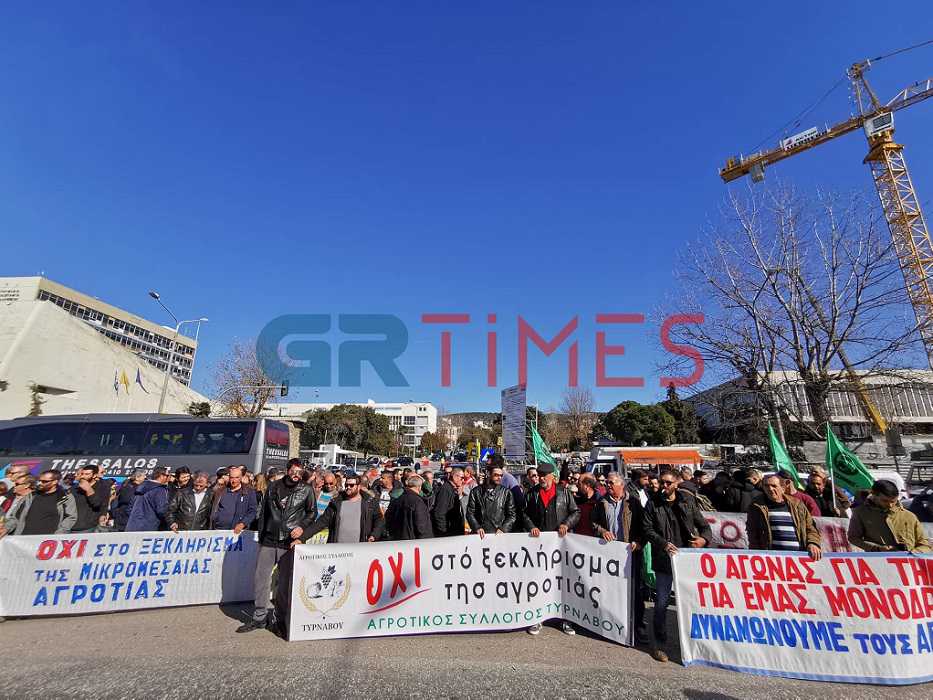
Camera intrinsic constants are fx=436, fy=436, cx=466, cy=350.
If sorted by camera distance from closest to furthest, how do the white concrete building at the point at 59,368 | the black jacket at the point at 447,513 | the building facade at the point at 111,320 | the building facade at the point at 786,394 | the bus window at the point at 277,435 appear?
1. the black jacket at the point at 447,513
2. the bus window at the point at 277,435
3. the building facade at the point at 786,394
4. the white concrete building at the point at 59,368
5. the building facade at the point at 111,320

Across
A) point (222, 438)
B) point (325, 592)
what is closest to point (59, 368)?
point (222, 438)

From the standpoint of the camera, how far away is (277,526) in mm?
4875

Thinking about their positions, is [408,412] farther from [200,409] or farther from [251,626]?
[251,626]

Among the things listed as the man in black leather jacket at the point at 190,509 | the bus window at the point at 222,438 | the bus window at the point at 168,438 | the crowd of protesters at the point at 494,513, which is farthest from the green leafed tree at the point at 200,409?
the man in black leather jacket at the point at 190,509

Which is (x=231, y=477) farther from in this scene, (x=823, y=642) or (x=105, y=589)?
(x=823, y=642)

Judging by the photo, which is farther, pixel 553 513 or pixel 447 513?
pixel 447 513

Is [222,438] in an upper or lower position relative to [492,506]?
upper

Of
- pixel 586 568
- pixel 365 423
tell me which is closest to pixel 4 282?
pixel 365 423

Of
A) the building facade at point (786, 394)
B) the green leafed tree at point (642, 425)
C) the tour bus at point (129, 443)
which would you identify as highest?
the green leafed tree at point (642, 425)

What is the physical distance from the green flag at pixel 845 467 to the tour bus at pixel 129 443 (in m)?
13.7

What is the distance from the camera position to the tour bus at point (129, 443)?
1254 centimetres

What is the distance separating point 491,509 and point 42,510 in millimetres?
5674

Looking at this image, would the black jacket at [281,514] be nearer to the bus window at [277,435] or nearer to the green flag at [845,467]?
the green flag at [845,467]

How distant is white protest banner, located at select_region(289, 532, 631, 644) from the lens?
4.50 meters
